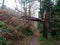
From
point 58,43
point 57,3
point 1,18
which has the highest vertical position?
point 57,3

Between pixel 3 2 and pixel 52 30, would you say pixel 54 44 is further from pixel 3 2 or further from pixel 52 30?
pixel 3 2

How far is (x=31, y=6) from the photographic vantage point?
29.8 metres

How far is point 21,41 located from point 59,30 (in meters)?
9.81

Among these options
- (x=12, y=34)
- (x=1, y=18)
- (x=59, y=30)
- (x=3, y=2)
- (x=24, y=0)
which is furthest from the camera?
(x=24, y=0)

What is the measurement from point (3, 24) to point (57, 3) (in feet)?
39.2

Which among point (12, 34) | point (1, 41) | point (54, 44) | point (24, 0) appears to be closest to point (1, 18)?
point (12, 34)

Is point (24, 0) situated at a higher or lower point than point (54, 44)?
higher

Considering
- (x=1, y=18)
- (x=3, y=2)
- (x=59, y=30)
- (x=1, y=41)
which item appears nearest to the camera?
(x=1, y=41)

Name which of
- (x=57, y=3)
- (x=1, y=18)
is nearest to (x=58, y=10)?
(x=57, y=3)

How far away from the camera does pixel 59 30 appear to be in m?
24.7

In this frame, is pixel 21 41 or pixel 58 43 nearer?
pixel 21 41

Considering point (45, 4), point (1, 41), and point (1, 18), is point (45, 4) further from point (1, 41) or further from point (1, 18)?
point (1, 41)

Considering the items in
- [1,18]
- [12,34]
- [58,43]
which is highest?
[1,18]

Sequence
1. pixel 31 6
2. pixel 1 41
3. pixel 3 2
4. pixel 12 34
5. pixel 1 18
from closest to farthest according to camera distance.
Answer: pixel 1 41
pixel 12 34
pixel 1 18
pixel 3 2
pixel 31 6
